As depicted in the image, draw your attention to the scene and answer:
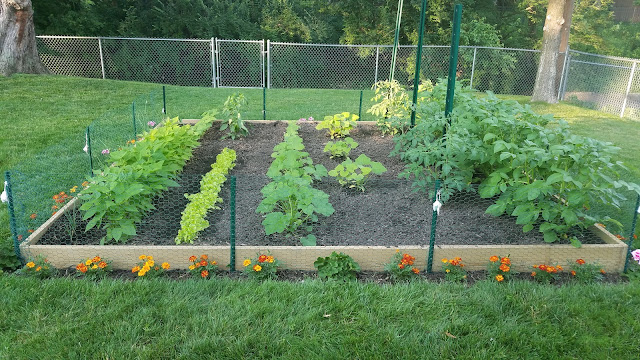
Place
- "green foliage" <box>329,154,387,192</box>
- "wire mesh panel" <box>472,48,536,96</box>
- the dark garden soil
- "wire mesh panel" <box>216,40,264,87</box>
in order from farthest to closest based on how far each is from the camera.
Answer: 1. "wire mesh panel" <box>216,40,264,87</box>
2. "wire mesh panel" <box>472,48,536,96</box>
3. "green foliage" <box>329,154,387,192</box>
4. the dark garden soil

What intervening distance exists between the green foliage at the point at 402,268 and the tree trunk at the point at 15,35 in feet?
Result: 37.4

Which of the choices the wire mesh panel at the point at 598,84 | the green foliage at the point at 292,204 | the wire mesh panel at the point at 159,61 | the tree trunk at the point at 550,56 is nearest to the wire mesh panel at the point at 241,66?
the wire mesh panel at the point at 159,61

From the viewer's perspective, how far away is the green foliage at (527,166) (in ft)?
13.1

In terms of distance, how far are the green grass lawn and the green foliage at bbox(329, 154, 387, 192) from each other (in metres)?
1.78

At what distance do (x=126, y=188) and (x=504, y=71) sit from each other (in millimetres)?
14928

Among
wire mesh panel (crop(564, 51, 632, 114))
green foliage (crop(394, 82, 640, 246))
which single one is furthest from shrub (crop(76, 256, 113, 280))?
wire mesh panel (crop(564, 51, 632, 114))

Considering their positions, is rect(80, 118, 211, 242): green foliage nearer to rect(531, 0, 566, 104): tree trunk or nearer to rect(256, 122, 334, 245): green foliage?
rect(256, 122, 334, 245): green foliage

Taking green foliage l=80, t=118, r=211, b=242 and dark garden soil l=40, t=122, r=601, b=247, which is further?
dark garden soil l=40, t=122, r=601, b=247

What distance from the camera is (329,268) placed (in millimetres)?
3781

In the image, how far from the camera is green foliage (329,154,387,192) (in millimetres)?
5223

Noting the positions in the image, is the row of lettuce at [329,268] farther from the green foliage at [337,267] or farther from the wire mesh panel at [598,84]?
the wire mesh panel at [598,84]

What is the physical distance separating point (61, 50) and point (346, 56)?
360 inches

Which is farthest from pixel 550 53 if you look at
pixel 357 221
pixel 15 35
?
pixel 15 35

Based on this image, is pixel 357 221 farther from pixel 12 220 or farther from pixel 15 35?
pixel 15 35
